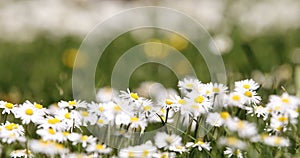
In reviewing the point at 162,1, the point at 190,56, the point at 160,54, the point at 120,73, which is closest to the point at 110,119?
the point at 120,73

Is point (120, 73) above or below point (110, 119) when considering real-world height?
above

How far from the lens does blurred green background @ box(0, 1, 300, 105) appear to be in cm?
238

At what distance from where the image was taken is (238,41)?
319 centimetres

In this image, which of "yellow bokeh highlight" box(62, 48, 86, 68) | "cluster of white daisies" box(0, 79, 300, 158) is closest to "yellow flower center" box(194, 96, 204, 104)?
"cluster of white daisies" box(0, 79, 300, 158)

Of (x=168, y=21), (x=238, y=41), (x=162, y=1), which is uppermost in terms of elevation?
(x=162, y=1)

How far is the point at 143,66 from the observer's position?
9.87ft

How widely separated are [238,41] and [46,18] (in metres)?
Answer: 2.07

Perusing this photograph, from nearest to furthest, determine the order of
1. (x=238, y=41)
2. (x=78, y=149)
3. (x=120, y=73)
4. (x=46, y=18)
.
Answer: (x=78, y=149) → (x=120, y=73) → (x=238, y=41) → (x=46, y=18)

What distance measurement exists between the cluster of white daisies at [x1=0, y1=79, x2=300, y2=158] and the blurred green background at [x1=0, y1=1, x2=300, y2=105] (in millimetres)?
429

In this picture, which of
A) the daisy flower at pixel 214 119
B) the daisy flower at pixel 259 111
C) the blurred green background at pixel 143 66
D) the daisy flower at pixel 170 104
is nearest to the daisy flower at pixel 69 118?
the daisy flower at pixel 170 104

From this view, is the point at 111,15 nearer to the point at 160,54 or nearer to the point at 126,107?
the point at 160,54

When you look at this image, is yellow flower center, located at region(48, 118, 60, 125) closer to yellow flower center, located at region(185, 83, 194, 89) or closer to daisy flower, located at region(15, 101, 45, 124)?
daisy flower, located at region(15, 101, 45, 124)

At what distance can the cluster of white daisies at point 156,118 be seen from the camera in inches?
45.9

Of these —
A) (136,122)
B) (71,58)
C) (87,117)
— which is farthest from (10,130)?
(71,58)
